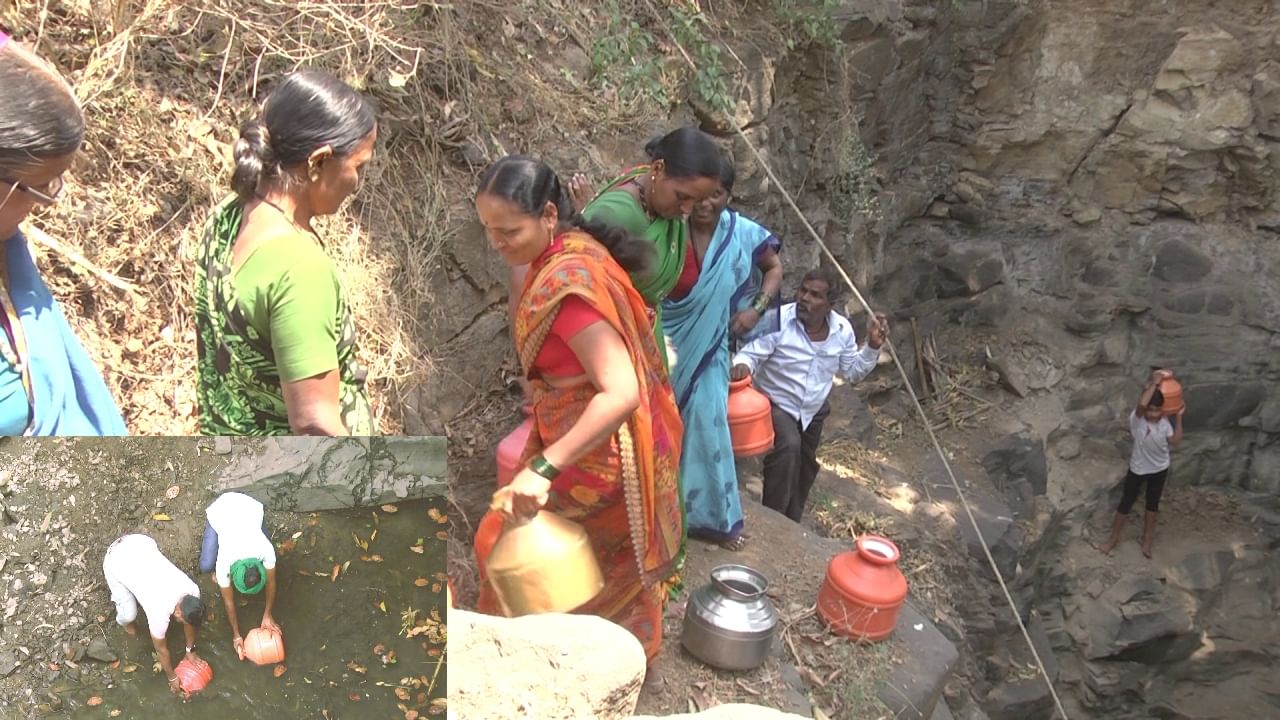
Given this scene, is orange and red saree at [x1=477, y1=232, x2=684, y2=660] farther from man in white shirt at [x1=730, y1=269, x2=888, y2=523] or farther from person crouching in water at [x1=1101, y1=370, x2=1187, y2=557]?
person crouching in water at [x1=1101, y1=370, x2=1187, y2=557]

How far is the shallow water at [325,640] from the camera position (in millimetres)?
960

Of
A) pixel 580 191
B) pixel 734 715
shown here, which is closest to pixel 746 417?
pixel 580 191

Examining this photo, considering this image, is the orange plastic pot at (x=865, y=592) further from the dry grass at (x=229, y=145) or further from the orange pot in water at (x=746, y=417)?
the dry grass at (x=229, y=145)

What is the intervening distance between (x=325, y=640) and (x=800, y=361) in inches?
119

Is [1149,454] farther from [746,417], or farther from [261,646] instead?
[261,646]

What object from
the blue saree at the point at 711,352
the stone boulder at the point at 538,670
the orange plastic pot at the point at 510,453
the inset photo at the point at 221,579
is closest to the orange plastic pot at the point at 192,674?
the inset photo at the point at 221,579

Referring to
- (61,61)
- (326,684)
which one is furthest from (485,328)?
(326,684)

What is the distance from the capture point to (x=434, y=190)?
3.40 m

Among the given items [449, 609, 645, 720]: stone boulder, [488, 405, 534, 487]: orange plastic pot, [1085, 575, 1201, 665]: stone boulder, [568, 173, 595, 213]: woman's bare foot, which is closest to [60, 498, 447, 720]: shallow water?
[449, 609, 645, 720]: stone boulder

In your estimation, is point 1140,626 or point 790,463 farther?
point 1140,626

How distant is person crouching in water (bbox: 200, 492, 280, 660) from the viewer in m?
0.98

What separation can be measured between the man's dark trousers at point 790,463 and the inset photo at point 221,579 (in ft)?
9.44

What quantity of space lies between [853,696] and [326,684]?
95.2 inches

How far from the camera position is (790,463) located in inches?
154
